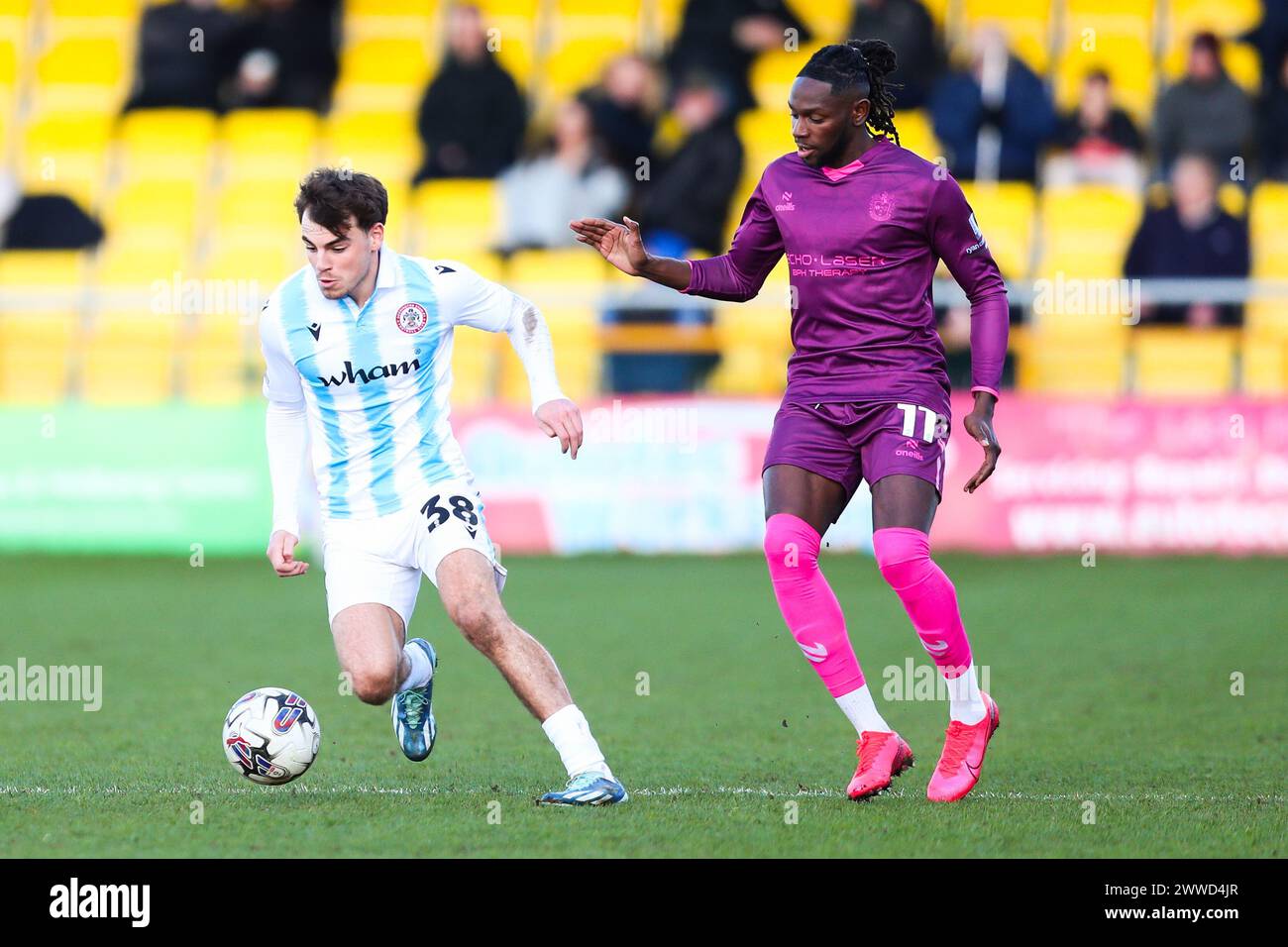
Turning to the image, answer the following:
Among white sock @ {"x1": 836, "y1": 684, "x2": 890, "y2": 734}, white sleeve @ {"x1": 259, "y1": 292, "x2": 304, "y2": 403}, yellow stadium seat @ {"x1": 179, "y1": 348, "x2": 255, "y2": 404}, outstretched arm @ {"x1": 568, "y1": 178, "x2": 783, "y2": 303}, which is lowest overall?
white sock @ {"x1": 836, "y1": 684, "x2": 890, "y2": 734}

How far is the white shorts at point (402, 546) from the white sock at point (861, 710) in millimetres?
1154

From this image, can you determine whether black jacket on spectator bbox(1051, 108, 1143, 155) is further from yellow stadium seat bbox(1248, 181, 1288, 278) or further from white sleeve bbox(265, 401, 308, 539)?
white sleeve bbox(265, 401, 308, 539)

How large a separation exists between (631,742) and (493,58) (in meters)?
9.92

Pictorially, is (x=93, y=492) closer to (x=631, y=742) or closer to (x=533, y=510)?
(x=533, y=510)

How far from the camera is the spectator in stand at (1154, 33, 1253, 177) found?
15.5 metres

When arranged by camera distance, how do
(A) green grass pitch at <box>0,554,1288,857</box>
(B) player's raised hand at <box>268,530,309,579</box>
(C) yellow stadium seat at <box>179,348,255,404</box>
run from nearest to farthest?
(A) green grass pitch at <box>0,554,1288,857</box> < (B) player's raised hand at <box>268,530,309,579</box> < (C) yellow stadium seat at <box>179,348,255,404</box>

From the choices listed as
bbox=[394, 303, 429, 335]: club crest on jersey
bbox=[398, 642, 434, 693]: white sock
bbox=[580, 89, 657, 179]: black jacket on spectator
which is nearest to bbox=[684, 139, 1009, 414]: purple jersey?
bbox=[394, 303, 429, 335]: club crest on jersey

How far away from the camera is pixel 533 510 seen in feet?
46.8

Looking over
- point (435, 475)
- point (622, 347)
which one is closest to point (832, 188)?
point (435, 475)

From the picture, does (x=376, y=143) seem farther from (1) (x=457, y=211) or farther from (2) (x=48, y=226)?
(2) (x=48, y=226)

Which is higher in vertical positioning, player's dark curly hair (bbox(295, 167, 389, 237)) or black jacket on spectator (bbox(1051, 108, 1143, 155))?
black jacket on spectator (bbox(1051, 108, 1143, 155))

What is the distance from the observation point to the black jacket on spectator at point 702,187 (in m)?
14.9

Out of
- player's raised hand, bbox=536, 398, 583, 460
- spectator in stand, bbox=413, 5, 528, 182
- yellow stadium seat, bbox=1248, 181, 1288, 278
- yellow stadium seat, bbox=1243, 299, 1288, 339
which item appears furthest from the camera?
spectator in stand, bbox=413, 5, 528, 182

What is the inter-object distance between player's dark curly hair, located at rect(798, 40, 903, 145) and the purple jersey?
0.16 m
